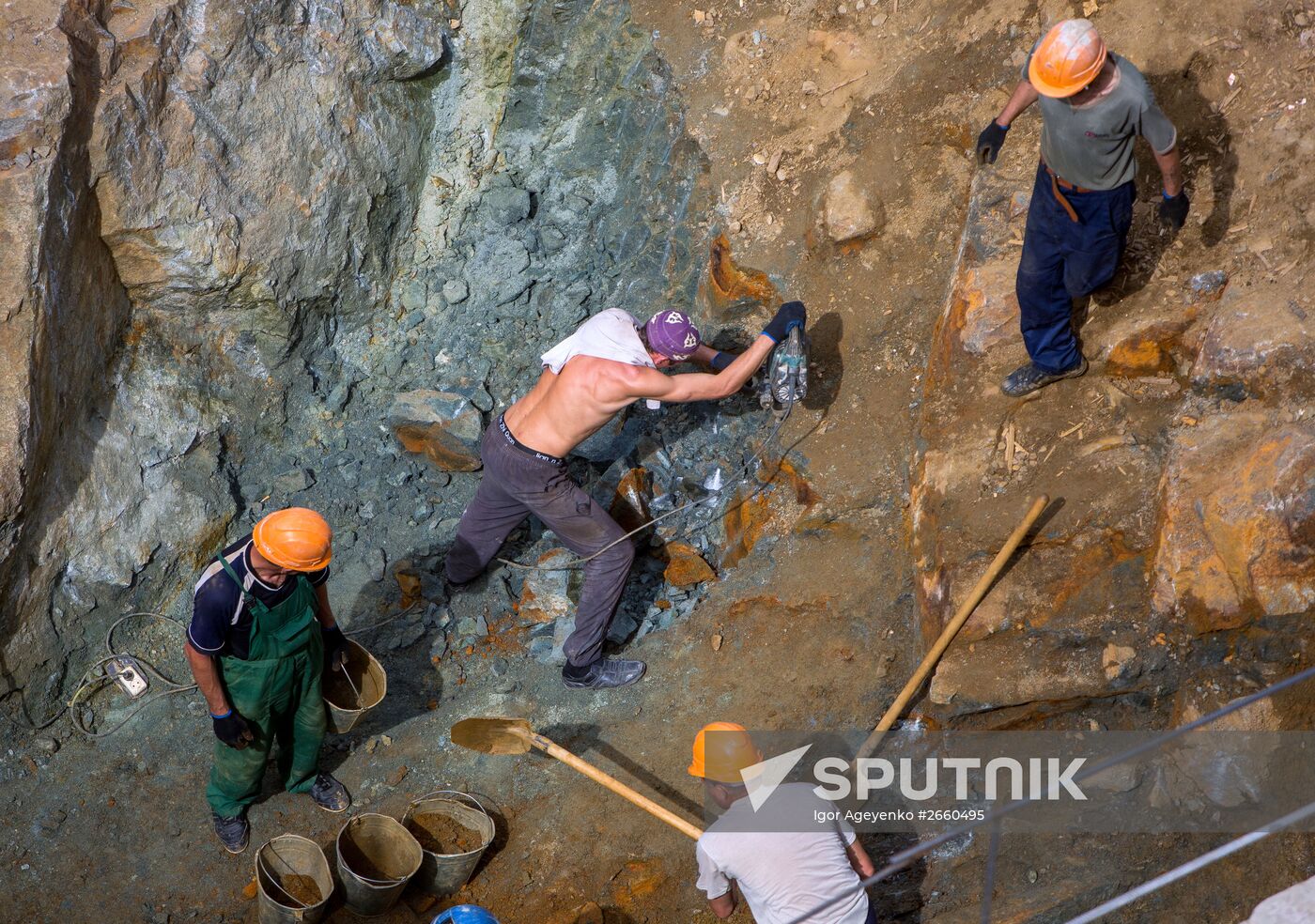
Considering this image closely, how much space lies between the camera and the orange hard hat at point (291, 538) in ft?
12.5

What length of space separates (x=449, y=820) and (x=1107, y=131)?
420 cm

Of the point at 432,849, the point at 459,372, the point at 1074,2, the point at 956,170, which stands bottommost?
the point at 432,849

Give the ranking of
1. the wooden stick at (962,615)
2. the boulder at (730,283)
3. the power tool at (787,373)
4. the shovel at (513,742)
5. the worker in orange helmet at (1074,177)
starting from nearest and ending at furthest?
the worker in orange helmet at (1074,177) → the shovel at (513,742) → the wooden stick at (962,615) → the power tool at (787,373) → the boulder at (730,283)

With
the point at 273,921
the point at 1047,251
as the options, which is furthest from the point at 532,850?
the point at 1047,251

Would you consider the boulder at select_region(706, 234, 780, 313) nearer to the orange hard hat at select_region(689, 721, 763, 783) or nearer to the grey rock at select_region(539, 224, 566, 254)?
the grey rock at select_region(539, 224, 566, 254)

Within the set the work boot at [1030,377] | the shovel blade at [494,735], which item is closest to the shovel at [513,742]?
the shovel blade at [494,735]

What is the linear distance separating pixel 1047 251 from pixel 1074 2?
1856 millimetres

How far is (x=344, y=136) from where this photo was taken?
630cm

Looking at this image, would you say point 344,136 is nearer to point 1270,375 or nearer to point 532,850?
point 532,850

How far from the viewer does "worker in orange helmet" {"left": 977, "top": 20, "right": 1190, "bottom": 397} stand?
3801 mm

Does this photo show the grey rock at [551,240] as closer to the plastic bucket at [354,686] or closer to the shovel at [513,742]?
the plastic bucket at [354,686]

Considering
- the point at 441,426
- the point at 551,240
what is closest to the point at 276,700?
the point at 441,426

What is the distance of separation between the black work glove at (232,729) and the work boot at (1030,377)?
387 centimetres

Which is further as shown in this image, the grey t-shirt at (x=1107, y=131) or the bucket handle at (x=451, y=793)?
the bucket handle at (x=451, y=793)
